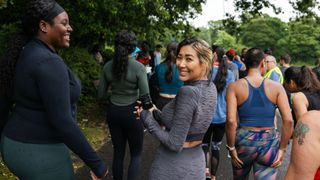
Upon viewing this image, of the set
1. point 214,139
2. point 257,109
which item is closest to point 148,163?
point 214,139

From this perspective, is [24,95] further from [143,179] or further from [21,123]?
[143,179]

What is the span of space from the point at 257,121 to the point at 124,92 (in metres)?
1.55

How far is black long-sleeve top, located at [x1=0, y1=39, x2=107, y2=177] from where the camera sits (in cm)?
202

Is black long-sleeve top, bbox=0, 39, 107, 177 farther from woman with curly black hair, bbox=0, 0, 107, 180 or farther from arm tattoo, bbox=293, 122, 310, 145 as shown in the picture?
arm tattoo, bbox=293, 122, 310, 145

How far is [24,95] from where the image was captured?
82.5 inches

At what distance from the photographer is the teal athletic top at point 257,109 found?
358cm

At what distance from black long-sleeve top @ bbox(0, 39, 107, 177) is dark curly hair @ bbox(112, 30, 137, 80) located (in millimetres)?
1881

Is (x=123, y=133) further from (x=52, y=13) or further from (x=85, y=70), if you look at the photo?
(x=85, y=70)

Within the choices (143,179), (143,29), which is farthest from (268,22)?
(143,179)

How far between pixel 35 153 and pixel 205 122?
45.2 inches

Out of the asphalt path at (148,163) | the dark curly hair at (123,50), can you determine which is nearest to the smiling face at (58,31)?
the dark curly hair at (123,50)

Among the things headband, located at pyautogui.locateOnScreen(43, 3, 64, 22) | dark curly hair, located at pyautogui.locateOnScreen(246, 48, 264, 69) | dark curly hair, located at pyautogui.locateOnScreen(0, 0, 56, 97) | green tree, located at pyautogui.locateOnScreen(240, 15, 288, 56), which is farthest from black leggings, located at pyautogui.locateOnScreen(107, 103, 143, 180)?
green tree, located at pyautogui.locateOnScreen(240, 15, 288, 56)

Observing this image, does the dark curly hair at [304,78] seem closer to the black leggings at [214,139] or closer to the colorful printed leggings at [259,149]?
the colorful printed leggings at [259,149]

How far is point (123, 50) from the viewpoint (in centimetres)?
406
